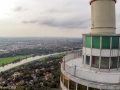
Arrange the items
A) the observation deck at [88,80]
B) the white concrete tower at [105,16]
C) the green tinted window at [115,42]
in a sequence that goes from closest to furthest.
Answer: the observation deck at [88,80] < the green tinted window at [115,42] < the white concrete tower at [105,16]

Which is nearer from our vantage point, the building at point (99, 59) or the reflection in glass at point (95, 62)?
the building at point (99, 59)

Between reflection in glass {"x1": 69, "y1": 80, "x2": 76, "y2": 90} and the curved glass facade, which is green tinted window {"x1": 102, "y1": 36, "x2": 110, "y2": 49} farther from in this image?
reflection in glass {"x1": 69, "y1": 80, "x2": 76, "y2": 90}

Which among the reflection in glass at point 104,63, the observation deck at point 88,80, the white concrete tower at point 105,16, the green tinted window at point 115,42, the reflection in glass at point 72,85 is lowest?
the reflection in glass at point 72,85

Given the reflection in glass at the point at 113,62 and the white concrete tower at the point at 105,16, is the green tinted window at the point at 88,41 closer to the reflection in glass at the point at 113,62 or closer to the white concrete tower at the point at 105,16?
the white concrete tower at the point at 105,16

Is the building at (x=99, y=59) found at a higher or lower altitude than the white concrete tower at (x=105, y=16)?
lower

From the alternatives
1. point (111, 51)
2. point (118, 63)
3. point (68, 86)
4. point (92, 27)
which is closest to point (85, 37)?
point (92, 27)

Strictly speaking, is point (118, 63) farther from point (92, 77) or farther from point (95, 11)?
point (95, 11)

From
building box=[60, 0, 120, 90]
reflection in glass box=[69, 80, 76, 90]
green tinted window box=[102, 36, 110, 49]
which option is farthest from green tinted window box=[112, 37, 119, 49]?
reflection in glass box=[69, 80, 76, 90]

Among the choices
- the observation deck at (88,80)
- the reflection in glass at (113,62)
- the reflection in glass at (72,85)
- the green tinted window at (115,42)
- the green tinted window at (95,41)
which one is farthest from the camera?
the reflection in glass at (113,62)

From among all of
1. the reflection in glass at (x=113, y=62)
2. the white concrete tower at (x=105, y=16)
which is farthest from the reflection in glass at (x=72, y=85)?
the white concrete tower at (x=105, y=16)
